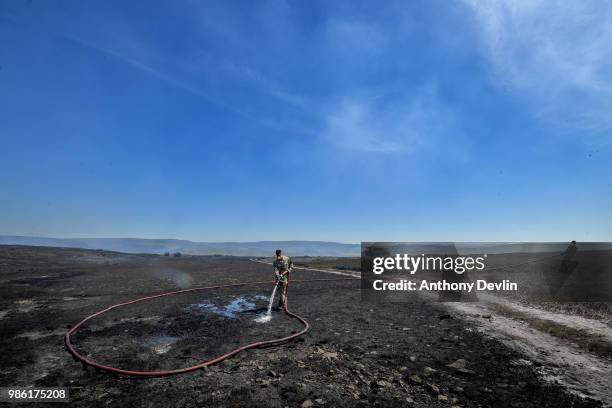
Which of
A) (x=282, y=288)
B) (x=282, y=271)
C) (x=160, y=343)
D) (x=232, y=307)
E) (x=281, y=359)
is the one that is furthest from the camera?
(x=232, y=307)

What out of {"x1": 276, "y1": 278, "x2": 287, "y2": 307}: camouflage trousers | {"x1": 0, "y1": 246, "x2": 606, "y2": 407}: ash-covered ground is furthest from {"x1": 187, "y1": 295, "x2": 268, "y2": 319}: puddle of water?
{"x1": 276, "y1": 278, "x2": 287, "y2": 307}: camouflage trousers

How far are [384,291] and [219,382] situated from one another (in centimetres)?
1405

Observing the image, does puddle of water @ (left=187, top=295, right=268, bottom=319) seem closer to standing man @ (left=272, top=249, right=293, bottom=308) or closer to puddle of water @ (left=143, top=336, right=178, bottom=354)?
standing man @ (left=272, top=249, right=293, bottom=308)

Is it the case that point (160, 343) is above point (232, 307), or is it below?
above

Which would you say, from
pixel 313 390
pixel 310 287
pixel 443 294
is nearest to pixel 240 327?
pixel 313 390

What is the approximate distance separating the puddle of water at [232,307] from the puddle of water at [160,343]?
2.88m

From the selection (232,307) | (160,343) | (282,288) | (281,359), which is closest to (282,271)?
(282,288)

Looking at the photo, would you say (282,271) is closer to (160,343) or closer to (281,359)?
(160,343)

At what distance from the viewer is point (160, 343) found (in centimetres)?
815

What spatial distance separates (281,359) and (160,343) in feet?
12.0

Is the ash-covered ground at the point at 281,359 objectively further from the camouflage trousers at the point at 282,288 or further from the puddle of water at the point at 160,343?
the camouflage trousers at the point at 282,288

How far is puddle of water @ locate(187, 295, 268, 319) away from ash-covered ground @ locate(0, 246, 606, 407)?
0.12 m

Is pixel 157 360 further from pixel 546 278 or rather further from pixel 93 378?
pixel 546 278

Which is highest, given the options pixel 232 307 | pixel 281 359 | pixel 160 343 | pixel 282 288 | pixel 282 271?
pixel 282 271
